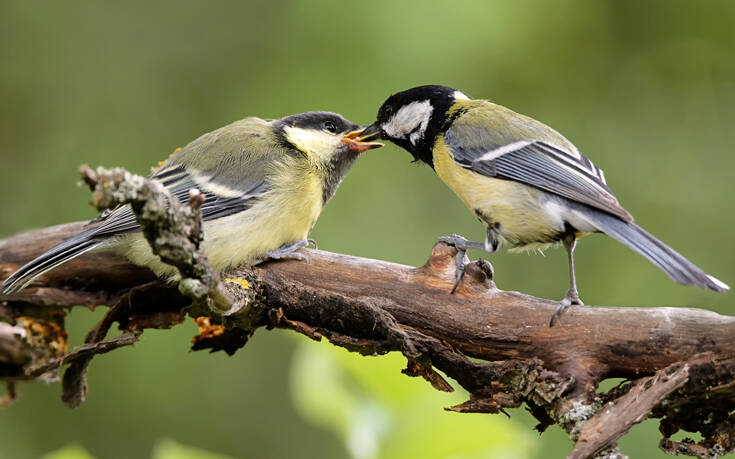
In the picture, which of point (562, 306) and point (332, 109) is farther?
point (332, 109)

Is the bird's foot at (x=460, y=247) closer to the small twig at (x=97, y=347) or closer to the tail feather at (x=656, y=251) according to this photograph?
the tail feather at (x=656, y=251)

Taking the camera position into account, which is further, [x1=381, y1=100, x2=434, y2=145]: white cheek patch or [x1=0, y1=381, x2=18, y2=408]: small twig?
[x1=381, y1=100, x2=434, y2=145]: white cheek patch

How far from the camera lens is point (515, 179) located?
244 centimetres

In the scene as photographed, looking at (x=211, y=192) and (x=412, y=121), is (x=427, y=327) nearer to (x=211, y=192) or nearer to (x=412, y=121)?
(x=211, y=192)

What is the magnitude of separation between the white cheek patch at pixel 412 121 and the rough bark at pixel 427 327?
0.73m

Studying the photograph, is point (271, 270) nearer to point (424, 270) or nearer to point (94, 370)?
point (424, 270)

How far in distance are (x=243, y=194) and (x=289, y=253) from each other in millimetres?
286

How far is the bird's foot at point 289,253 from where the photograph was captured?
2441mm

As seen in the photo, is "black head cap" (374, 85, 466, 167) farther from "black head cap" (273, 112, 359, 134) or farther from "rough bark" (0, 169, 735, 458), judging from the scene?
"rough bark" (0, 169, 735, 458)

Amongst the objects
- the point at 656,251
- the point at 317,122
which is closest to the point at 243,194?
the point at 317,122

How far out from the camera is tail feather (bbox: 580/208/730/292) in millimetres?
1819

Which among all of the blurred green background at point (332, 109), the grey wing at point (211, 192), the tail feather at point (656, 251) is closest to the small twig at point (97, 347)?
the grey wing at point (211, 192)

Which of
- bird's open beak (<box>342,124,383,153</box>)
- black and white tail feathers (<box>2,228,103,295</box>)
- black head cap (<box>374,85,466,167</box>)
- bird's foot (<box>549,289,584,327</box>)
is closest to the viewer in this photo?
bird's foot (<box>549,289,584,327</box>)

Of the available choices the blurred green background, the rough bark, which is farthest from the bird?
the blurred green background
